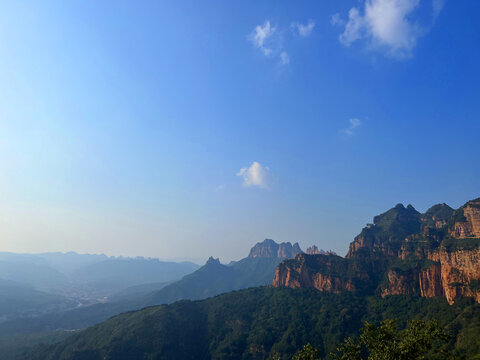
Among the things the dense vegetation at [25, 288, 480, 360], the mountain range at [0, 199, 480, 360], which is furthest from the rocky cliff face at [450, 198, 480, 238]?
the dense vegetation at [25, 288, 480, 360]

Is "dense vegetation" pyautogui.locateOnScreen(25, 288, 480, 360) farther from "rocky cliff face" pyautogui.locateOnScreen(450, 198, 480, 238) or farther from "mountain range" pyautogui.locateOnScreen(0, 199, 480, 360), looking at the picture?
"rocky cliff face" pyautogui.locateOnScreen(450, 198, 480, 238)

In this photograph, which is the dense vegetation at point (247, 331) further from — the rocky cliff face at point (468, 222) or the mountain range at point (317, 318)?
the rocky cliff face at point (468, 222)

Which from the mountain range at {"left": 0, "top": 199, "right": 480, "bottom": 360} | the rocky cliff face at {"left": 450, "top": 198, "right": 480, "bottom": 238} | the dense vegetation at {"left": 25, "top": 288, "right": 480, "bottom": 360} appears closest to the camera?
the mountain range at {"left": 0, "top": 199, "right": 480, "bottom": 360}

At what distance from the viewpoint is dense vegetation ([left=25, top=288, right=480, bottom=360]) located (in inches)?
6043

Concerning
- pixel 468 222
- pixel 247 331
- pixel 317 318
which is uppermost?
pixel 468 222

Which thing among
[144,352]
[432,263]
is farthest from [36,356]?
[432,263]

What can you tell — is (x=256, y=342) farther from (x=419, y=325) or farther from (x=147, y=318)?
(x=419, y=325)

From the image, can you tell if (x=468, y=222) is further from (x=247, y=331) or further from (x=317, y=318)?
(x=247, y=331)

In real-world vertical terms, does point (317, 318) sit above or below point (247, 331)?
above

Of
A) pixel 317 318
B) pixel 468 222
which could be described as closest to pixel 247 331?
pixel 317 318

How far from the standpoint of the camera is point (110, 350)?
160 m

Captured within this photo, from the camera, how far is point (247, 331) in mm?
177875

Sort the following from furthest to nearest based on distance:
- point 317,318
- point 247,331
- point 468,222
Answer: point 247,331 → point 468,222 → point 317,318

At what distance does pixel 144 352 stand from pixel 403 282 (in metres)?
158
